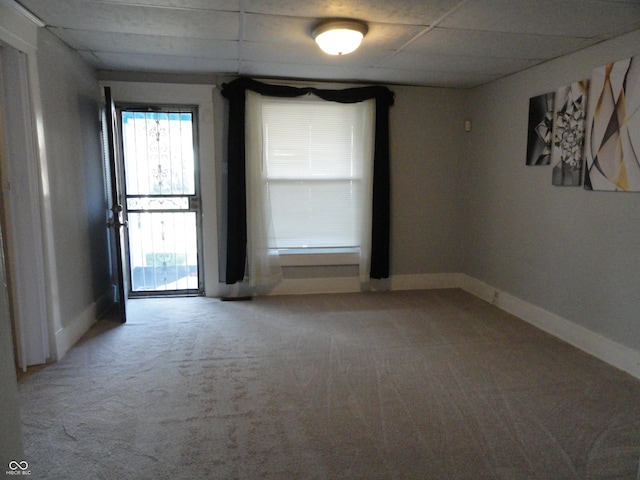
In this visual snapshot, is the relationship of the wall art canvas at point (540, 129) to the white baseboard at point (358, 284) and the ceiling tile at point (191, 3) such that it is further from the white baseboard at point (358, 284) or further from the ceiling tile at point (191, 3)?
the ceiling tile at point (191, 3)

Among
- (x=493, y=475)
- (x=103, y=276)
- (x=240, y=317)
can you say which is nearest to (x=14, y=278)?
(x=103, y=276)

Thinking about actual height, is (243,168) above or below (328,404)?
above

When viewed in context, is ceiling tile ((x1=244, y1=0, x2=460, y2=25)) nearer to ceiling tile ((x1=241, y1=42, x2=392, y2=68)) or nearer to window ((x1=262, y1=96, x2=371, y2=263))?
ceiling tile ((x1=241, y1=42, x2=392, y2=68))

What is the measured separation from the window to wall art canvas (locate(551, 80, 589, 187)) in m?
1.72

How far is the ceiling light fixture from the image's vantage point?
2.54 m

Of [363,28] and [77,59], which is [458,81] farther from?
[77,59]

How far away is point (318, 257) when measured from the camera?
4.43 metres

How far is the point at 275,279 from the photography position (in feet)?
14.1

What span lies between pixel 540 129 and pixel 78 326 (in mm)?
4039

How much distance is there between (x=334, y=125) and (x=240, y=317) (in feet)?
7.07

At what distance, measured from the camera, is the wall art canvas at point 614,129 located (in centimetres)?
258

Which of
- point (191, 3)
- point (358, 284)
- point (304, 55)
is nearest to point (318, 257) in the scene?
point (358, 284)

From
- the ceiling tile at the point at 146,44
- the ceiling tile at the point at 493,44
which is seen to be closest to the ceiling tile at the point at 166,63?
the ceiling tile at the point at 146,44

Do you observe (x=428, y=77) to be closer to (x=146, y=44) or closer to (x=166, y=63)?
(x=166, y=63)
